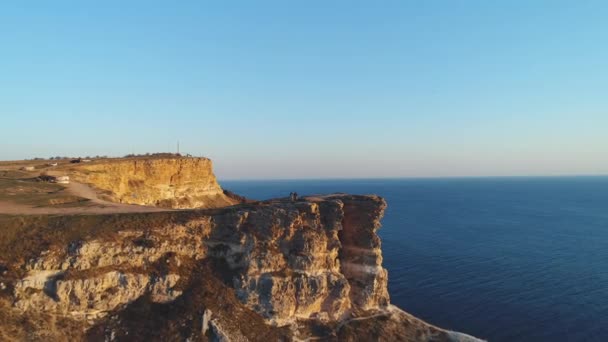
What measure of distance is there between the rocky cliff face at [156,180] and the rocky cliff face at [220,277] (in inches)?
871

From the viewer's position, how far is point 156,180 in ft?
228

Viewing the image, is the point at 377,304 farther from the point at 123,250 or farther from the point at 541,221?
the point at 541,221

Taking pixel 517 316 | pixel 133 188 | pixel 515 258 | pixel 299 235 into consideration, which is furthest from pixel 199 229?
pixel 515 258

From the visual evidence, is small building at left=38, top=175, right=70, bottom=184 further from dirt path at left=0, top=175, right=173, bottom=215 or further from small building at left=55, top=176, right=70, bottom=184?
dirt path at left=0, top=175, right=173, bottom=215

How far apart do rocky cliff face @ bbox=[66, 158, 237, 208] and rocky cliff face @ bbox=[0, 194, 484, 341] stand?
22112 mm

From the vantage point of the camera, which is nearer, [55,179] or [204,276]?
[204,276]

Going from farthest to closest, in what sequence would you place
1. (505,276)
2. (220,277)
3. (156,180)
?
(156,180), (505,276), (220,277)

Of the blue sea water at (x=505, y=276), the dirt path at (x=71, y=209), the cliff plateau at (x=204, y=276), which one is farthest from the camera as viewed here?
the blue sea water at (x=505, y=276)

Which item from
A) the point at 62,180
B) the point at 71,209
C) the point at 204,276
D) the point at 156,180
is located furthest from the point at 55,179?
the point at 204,276

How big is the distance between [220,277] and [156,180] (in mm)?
38379

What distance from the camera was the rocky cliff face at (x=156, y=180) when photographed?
206 feet

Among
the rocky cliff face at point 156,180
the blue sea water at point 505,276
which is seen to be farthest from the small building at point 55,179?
the blue sea water at point 505,276

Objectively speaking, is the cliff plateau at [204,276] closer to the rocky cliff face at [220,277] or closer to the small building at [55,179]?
the rocky cliff face at [220,277]

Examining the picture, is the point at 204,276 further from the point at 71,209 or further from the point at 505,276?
the point at 505,276
